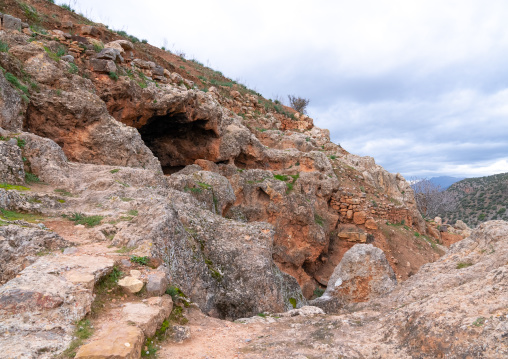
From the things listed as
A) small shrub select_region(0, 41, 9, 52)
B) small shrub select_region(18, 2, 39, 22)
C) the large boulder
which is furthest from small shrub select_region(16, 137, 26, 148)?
small shrub select_region(18, 2, 39, 22)

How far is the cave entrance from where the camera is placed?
1446cm

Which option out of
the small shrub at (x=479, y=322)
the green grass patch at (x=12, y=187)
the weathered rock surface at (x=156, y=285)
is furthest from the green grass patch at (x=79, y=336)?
the green grass patch at (x=12, y=187)

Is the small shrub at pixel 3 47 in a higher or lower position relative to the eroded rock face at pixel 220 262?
higher

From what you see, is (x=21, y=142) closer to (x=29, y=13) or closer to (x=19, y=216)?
(x=19, y=216)

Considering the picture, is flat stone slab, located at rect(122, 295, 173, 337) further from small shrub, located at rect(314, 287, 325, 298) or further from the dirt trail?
small shrub, located at rect(314, 287, 325, 298)

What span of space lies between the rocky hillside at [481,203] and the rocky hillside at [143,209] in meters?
19.1

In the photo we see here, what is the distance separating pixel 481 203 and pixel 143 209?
46.5 m

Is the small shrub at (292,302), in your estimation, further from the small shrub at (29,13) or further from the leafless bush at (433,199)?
the leafless bush at (433,199)

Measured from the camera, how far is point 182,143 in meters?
14.9

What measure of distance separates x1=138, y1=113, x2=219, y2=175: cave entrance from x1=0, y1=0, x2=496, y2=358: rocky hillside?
0.07m

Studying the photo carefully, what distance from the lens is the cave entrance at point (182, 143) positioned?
14461mm

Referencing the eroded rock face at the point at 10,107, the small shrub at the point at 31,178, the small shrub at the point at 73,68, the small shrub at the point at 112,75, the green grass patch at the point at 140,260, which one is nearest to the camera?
the green grass patch at the point at 140,260

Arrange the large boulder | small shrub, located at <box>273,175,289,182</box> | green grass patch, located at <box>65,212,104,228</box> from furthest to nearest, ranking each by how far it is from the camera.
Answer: small shrub, located at <box>273,175,289,182</box> → the large boulder → green grass patch, located at <box>65,212,104,228</box>

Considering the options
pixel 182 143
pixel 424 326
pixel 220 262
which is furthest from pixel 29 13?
pixel 424 326
